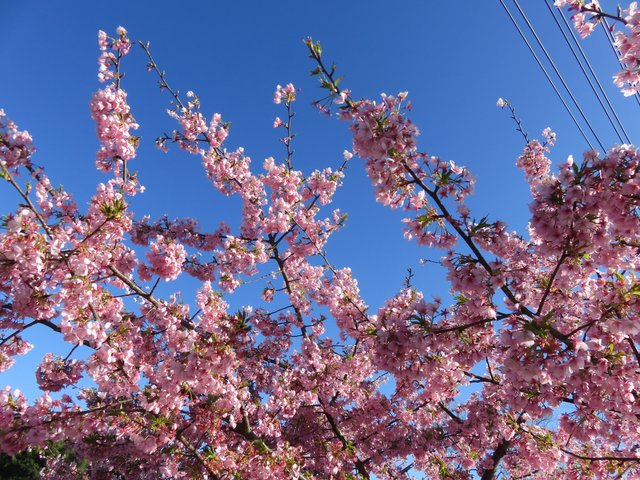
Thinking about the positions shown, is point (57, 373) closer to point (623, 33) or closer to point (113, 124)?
point (113, 124)

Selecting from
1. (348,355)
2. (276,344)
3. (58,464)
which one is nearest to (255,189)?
(276,344)

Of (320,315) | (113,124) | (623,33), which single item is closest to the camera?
(623,33)

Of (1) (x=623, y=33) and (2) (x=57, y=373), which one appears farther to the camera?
(2) (x=57, y=373)

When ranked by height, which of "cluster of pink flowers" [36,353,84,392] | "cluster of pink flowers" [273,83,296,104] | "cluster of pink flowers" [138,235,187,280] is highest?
"cluster of pink flowers" [273,83,296,104]

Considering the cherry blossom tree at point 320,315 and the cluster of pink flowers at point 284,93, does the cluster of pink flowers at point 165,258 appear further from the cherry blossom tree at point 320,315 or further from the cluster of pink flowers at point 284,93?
A: the cluster of pink flowers at point 284,93

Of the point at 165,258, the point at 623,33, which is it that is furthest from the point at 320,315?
the point at 623,33

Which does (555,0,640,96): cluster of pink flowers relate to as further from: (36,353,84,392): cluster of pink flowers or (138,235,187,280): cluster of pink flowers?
(36,353,84,392): cluster of pink flowers

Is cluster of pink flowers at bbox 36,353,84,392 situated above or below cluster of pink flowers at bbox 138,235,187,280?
below

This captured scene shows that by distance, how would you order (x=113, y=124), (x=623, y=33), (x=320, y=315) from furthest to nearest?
(x=320, y=315)
(x=113, y=124)
(x=623, y=33)

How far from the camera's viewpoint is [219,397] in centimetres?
578

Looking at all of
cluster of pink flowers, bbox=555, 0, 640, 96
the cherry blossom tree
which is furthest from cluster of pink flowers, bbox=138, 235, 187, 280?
cluster of pink flowers, bbox=555, 0, 640, 96

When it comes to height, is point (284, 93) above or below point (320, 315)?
above

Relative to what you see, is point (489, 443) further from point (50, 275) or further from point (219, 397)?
point (50, 275)

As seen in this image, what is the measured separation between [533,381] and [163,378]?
4415mm
